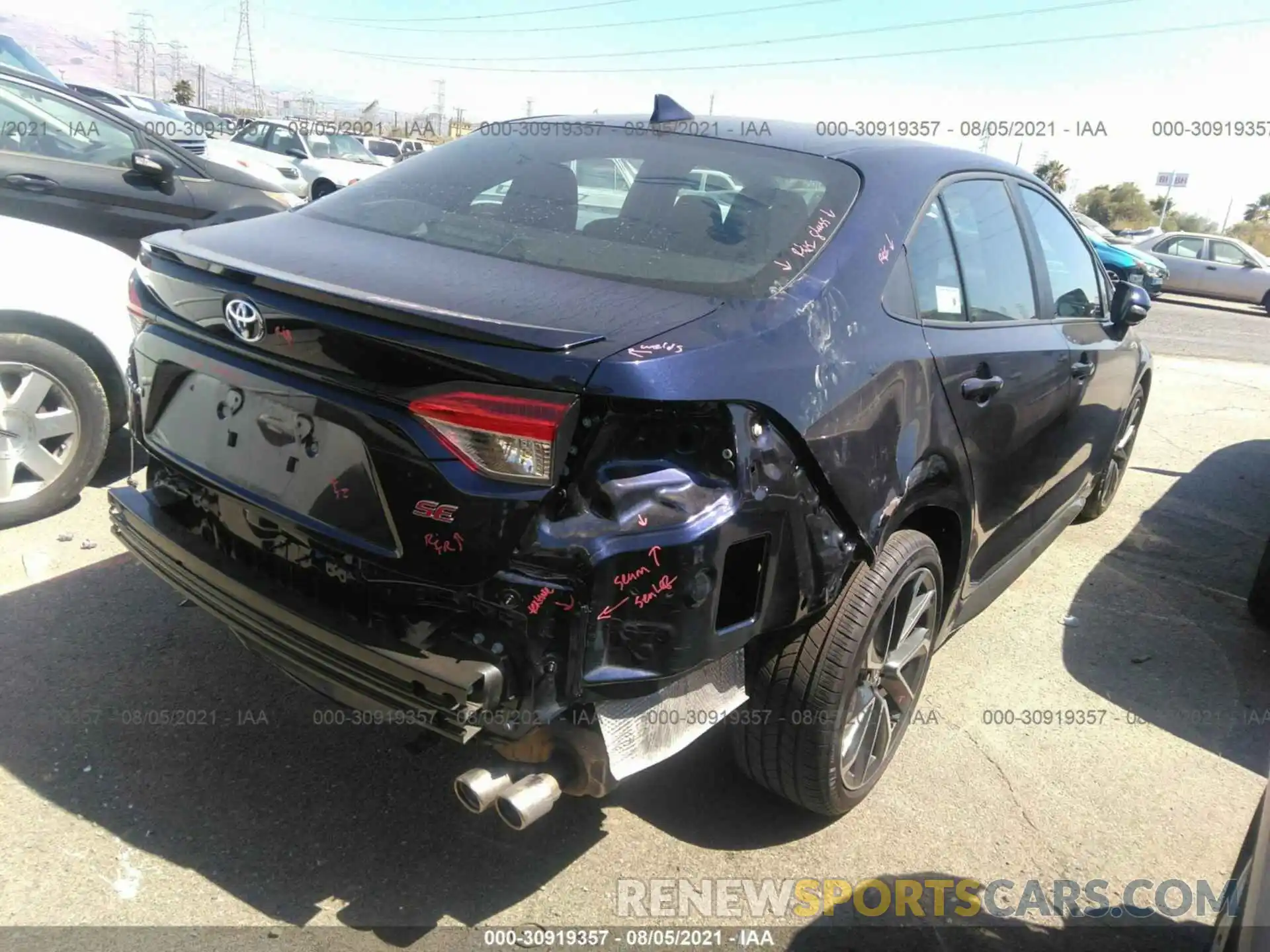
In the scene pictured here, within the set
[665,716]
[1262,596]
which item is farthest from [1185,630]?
[665,716]

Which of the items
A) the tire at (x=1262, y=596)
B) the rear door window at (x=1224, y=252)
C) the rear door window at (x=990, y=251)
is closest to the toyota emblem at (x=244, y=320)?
the rear door window at (x=990, y=251)

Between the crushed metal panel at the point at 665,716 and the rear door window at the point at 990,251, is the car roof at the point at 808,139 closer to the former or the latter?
the rear door window at the point at 990,251

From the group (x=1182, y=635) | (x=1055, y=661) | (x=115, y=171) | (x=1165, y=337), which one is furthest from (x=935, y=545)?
(x=1165, y=337)

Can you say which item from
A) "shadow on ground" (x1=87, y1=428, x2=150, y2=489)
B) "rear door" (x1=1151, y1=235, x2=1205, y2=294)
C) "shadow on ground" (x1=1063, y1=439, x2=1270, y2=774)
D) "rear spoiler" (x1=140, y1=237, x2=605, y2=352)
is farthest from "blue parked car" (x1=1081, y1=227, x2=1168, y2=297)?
"rear spoiler" (x1=140, y1=237, x2=605, y2=352)

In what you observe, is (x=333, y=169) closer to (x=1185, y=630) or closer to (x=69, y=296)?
(x=69, y=296)

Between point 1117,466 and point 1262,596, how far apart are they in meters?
1.20

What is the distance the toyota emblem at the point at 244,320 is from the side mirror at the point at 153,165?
3.95 meters

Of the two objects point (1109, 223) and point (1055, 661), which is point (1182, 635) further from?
point (1109, 223)

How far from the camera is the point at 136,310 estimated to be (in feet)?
8.23

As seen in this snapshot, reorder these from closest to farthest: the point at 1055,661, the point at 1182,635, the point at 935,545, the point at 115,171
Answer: the point at 935,545, the point at 1055,661, the point at 1182,635, the point at 115,171

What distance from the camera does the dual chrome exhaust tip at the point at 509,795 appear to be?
76.7 inches

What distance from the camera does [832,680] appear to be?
7.72 feet

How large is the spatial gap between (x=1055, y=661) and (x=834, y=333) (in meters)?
2.28

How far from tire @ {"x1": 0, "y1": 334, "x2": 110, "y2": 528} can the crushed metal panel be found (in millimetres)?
3023
